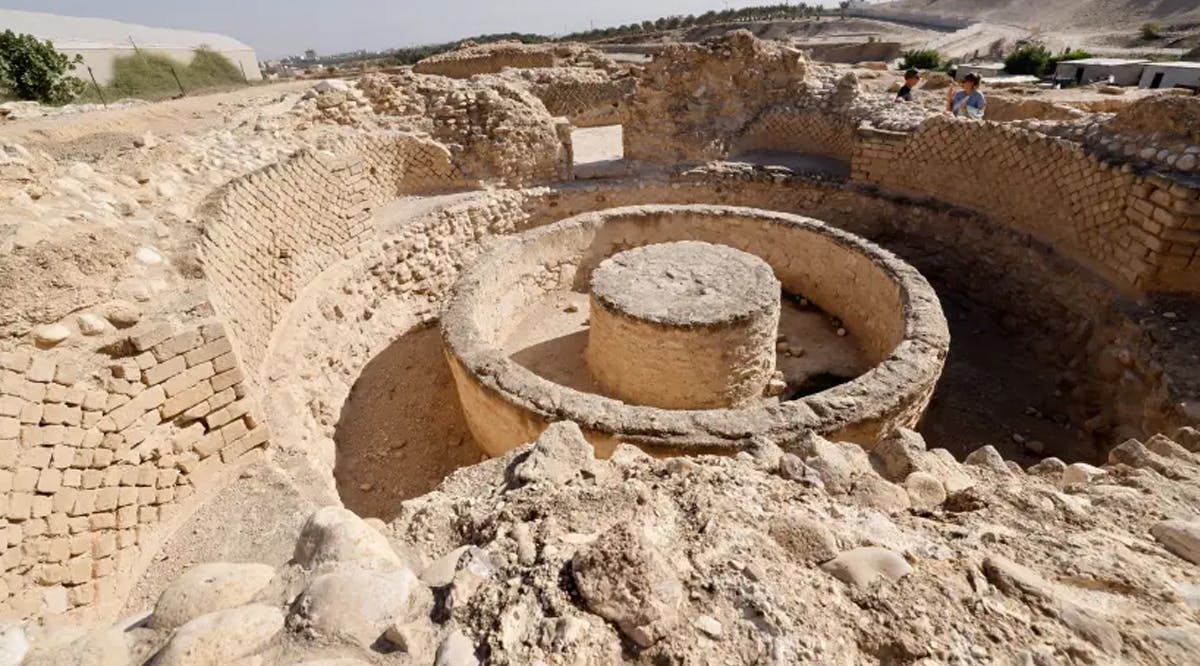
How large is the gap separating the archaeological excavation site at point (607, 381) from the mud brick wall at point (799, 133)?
0.09 metres

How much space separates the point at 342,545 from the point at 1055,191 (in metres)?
8.95

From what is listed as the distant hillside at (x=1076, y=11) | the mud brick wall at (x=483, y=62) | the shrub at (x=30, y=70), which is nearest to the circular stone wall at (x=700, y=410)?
the mud brick wall at (x=483, y=62)

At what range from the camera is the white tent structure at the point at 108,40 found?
24781 mm

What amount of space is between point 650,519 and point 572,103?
→ 48.7 ft

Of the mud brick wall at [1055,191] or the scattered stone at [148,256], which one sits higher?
the scattered stone at [148,256]

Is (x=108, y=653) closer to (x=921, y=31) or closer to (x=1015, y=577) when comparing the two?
(x=1015, y=577)

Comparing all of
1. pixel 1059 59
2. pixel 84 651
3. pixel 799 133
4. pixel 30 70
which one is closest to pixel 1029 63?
pixel 1059 59

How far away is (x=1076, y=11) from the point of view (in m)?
40.8

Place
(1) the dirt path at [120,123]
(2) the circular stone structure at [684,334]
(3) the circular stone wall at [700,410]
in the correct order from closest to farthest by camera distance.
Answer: (3) the circular stone wall at [700,410] < (2) the circular stone structure at [684,334] < (1) the dirt path at [120,123]

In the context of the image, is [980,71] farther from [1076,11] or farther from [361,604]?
[1076,11]

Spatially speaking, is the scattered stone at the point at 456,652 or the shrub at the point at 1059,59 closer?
the scattered stone at the point at 456,652

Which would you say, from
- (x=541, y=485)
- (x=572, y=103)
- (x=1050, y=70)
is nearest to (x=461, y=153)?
(x=572, y=103)

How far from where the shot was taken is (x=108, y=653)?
1.58 metres

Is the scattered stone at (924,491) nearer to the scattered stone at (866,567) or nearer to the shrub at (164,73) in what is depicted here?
the scattered stone at (866,567)
